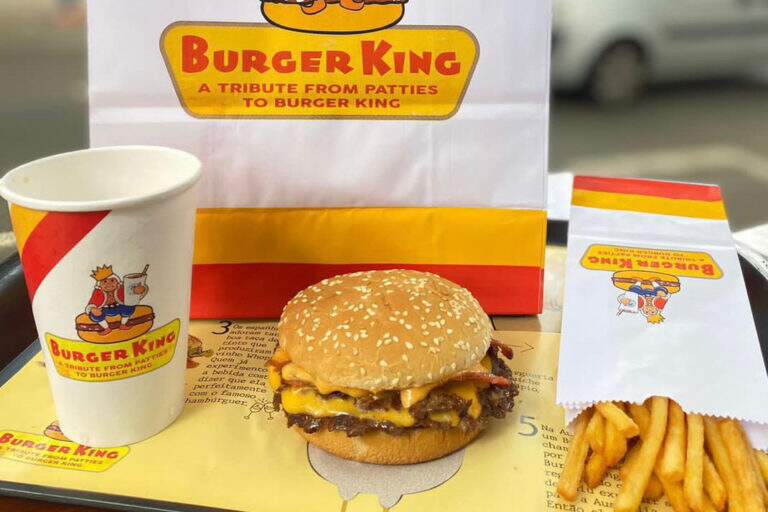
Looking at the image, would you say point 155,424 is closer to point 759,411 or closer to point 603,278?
point 603,278

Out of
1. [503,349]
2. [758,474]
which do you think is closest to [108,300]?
[503,349]

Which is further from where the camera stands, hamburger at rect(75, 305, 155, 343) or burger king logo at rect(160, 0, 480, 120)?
burger king logo at rect(160, 0, 480, 120)

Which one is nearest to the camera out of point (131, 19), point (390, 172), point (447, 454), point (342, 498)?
point (342, 498)

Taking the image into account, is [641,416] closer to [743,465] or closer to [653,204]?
[743,465]

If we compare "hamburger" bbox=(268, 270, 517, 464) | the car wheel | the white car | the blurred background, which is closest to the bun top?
"hamburger" bbox=(268, 270, 517, 464)

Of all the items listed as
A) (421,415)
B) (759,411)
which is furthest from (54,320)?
Result: (759,411)

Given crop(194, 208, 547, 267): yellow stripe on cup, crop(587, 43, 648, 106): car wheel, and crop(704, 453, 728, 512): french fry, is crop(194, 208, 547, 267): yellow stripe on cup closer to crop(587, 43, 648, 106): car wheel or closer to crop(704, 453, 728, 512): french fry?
crop(704, 453, 728, 512): french fry
